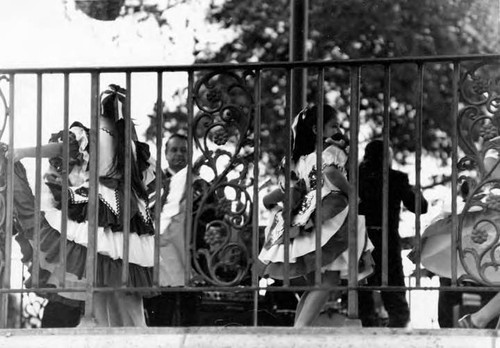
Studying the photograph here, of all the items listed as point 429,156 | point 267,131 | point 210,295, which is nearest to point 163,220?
point 210,295

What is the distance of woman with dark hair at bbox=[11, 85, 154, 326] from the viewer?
8.09m

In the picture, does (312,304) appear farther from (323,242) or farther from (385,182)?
(385,182)

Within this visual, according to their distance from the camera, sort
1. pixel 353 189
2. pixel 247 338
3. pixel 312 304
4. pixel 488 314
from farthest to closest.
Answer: pixel 312 304
pixel 488 314
pixel 353 189
pixel 247 338

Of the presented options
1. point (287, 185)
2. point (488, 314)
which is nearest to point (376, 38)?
point (488, 314)

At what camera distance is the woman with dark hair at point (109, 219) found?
8086 mm

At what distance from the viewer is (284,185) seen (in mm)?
7305

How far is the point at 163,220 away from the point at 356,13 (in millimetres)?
8336

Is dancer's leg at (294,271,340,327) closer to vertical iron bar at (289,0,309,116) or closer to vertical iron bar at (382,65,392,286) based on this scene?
vertical iron bar at (382,65,392,286)

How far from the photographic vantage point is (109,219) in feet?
26.6

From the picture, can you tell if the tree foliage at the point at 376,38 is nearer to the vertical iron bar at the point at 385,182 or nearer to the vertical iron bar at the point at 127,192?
the vertical iron bar at the point at 127,192

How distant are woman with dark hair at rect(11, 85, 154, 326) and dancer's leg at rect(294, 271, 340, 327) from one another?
0.83 meters

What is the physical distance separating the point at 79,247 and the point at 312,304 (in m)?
1.28

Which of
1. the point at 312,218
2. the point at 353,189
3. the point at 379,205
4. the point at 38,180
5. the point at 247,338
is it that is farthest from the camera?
the point at 379,205

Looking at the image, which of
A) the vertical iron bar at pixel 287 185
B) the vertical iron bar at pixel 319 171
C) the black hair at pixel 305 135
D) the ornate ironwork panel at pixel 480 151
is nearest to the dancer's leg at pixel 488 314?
the ornate ironwork panel at pixel 480 151
